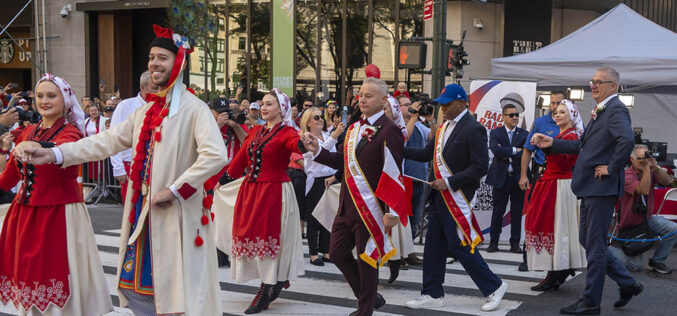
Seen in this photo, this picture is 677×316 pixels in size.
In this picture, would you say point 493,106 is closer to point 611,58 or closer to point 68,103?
point 611,58

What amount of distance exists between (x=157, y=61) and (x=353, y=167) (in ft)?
6.87

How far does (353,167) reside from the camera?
637 centimetres

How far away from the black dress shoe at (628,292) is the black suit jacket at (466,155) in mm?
1620

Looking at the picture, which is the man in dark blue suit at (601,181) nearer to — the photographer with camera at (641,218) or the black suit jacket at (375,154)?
the black suit jacket at (375,154)

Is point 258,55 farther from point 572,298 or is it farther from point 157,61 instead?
point 157,61

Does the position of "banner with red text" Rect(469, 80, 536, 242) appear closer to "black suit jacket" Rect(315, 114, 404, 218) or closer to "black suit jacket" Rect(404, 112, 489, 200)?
"black suit jacket" Rect(404, 112, 489, 200)

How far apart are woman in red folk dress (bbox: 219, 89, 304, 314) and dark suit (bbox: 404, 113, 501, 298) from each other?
Result: 1.23 metres

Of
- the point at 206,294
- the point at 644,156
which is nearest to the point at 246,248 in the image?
the point at 206,294

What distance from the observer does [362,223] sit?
6289mm

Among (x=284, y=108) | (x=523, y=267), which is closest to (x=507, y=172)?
(x=523, y=267)

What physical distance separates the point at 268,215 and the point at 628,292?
3317 mm

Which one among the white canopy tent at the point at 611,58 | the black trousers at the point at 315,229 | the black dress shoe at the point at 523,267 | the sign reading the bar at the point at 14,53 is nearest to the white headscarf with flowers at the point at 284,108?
the black trousers at the point at 315,229

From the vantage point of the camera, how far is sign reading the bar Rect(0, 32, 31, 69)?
29.6 m

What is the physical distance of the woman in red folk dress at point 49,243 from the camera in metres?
5.06
